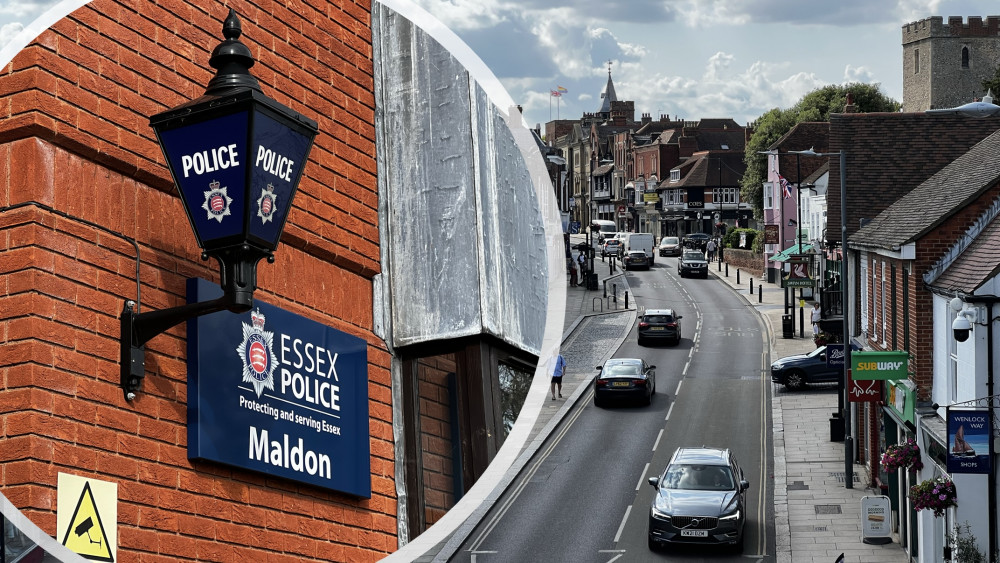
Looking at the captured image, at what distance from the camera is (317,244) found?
104 inches

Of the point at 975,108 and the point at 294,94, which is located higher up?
the point at 975,108

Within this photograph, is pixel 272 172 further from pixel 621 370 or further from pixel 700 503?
pixel 621 370

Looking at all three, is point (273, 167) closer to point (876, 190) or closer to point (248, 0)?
point (248, 0)

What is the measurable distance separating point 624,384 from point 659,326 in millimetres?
10492

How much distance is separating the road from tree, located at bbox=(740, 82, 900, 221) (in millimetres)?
42060

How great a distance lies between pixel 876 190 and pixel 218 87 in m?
28.4

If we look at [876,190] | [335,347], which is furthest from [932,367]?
[335,347]

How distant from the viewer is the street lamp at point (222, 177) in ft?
7.04

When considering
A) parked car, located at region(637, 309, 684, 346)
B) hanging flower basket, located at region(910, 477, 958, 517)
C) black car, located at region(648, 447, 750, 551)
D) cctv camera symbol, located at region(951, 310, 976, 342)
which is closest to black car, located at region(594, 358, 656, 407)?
parked car, located at region(637, 309, 684, 346)

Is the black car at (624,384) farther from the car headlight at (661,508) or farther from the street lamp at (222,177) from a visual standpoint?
the street lamp at (222,177)

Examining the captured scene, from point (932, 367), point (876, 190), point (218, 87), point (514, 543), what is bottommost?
point (514, 543)

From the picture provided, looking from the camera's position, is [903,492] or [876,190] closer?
[903,492]

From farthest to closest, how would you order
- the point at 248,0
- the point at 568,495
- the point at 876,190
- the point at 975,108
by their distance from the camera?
the point at 876,190
the point at 568,495
the point at 975,108
the point at 248,0

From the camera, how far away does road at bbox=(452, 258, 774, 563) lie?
2138cm
